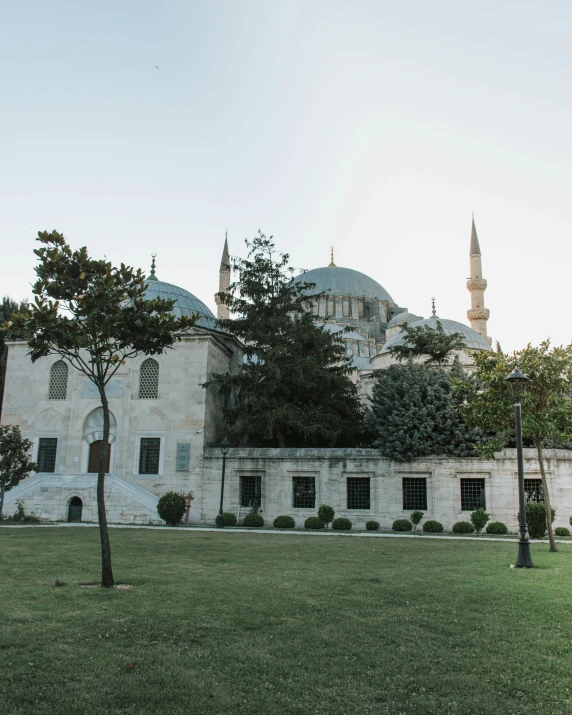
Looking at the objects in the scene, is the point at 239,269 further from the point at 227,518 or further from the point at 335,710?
the point at 335,710

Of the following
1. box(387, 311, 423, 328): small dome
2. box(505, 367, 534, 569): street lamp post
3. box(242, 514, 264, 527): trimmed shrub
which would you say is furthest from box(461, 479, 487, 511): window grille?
box(387, 311, 423, 328): small dome

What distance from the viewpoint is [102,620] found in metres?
6.99

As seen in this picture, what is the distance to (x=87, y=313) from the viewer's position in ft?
34.3

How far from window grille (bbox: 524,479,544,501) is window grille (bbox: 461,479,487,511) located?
65.8 inches

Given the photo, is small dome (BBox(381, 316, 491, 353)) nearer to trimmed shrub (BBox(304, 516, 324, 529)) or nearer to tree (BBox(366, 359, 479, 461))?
tree (BBox(366, 359, 479, 461))

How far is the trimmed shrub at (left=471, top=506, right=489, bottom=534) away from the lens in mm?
23062

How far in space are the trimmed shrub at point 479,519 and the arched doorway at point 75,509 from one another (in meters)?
16.6

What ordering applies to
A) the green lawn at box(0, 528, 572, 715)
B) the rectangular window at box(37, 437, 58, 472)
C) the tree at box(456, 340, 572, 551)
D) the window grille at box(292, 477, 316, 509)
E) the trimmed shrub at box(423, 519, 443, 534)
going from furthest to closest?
the rectangular window at box(37, 437, 58, 472) < the window grille at box(292, 477, 316, 509) < the trimmed shrub at box(423, 519, 443, 534) < the tree at box(456, 340, 572, 551) < the green lawn at box(0, 528, 572, 715)

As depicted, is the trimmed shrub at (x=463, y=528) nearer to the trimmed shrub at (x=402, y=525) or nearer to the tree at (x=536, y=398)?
the trimmed shrub at (x=402, y=525)

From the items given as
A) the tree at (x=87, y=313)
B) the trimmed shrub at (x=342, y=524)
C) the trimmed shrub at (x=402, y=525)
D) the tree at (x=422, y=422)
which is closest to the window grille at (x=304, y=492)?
the trimmed shrub at (x=342, y=524)

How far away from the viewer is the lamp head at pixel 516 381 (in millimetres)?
13203

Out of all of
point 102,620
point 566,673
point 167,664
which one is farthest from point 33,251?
point 566,673

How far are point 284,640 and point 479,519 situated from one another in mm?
18343

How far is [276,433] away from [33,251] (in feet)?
66.5
